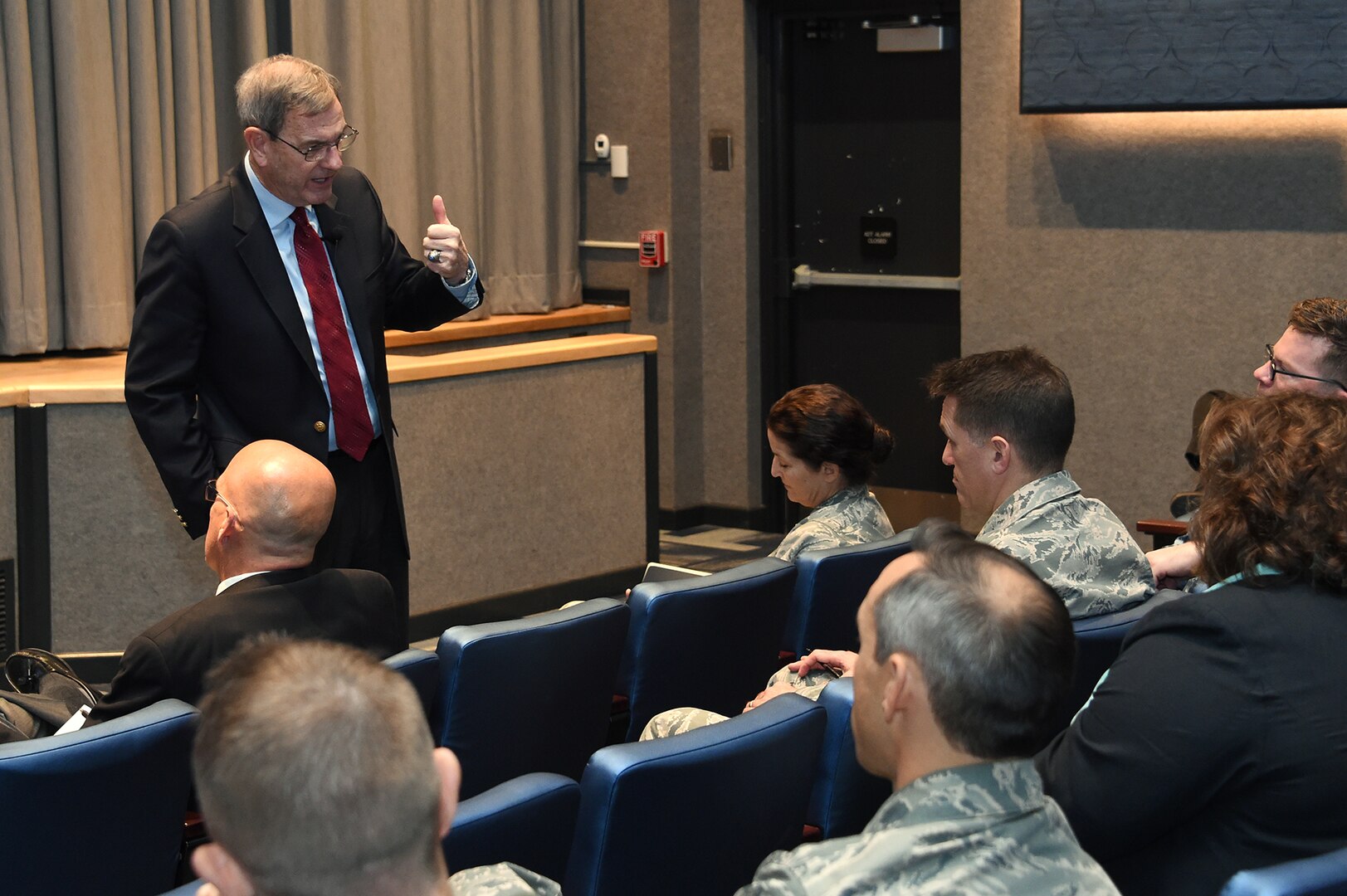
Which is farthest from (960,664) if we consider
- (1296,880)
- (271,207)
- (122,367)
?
(122,367)

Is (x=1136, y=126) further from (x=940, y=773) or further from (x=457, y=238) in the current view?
(x=940, y=773)

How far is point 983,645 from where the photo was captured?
5.08 ft

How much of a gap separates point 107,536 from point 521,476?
1455 mm

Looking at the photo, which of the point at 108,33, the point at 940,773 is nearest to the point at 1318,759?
the point at 940,773

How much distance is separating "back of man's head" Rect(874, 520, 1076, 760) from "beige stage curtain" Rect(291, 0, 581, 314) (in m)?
5.12

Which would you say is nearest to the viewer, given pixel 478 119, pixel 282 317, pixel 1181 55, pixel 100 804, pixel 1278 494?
pixel 1278 494

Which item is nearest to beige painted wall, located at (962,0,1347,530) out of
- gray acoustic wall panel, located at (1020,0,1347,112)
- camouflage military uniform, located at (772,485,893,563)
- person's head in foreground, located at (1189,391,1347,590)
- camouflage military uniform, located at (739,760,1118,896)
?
gray acoustic wall panel, located at (1020,0,1347,112)

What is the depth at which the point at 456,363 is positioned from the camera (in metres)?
5.30

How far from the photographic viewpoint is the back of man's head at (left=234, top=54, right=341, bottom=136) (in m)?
3.19

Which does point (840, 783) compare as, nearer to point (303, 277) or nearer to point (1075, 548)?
point (1075, 548)

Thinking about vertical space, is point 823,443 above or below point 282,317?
below

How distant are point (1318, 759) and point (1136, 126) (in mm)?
4293

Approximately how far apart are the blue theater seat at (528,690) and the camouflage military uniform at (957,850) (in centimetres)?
109

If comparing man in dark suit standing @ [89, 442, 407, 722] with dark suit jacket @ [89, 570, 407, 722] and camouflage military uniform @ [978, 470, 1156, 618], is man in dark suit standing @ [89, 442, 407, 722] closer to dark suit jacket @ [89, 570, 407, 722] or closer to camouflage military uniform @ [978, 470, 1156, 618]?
dark suit jacket @ [89, 570, 407, 722]
